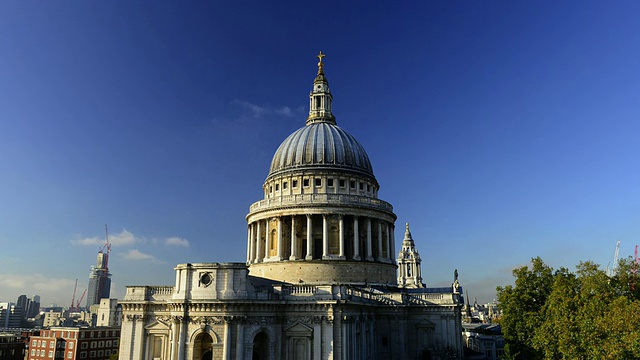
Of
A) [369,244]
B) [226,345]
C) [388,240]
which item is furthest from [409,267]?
[226,345]

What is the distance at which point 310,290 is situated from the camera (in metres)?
45.6

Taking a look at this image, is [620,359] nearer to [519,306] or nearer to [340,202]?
[519,306]

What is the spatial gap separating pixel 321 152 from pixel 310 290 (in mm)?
26403

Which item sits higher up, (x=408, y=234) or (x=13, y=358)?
(x=408, y=234)

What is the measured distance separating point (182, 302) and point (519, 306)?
3275cm

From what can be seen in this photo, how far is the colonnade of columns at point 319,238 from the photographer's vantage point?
61906mm

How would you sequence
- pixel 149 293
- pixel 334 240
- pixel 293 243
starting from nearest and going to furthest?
1. pixel 149 293
2. pixel 293 243
3. pixel 334 240

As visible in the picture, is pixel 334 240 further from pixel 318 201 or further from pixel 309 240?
pixel 318 201

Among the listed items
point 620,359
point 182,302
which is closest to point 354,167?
point 182,302

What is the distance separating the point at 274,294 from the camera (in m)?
45.0

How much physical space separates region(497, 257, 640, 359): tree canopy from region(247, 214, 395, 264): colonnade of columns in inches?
691

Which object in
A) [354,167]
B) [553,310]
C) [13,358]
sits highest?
[354,167]

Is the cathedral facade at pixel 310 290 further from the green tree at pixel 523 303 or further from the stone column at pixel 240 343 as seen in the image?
the green tree at pixel 523 303

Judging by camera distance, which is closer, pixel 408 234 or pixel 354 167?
pixel 354 167
